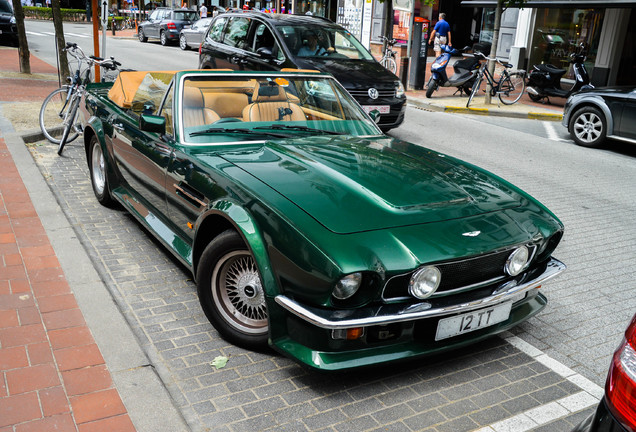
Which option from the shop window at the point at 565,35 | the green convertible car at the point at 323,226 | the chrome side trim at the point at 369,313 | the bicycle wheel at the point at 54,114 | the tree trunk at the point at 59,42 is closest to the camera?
the chrome side trim at the point at 369,313

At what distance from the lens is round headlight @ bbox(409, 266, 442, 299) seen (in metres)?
3.09

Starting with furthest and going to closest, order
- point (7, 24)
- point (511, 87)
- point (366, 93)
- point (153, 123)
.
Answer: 1. point (7, 24)
2. point (511, 87)
3. point (366, 93)
4. point (153, 123)

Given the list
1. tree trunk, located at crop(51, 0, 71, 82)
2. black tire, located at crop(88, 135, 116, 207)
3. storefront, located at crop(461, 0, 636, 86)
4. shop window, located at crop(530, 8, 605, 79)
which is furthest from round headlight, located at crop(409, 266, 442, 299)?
shop window, located at crop(530, 8, 605, 79)

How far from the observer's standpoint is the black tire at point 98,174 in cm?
604

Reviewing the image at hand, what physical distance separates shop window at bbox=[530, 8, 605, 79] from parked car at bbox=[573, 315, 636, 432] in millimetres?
17999

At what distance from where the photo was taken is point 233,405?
10.3 feet

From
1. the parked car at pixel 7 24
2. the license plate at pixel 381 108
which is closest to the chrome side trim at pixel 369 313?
the license plate at pixel 381 108

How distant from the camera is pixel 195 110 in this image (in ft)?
14.8

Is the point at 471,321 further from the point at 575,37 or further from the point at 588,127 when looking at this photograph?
the point at 575,37

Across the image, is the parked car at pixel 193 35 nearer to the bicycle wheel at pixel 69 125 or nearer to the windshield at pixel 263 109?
the bicycle wheel at pixel 69 125

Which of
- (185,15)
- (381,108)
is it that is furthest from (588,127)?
(185,15)

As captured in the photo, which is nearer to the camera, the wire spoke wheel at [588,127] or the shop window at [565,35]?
the wire spoke wheel at [588,127]

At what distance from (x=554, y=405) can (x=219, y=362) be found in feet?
6.13

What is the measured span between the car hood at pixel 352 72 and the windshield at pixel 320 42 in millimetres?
263
